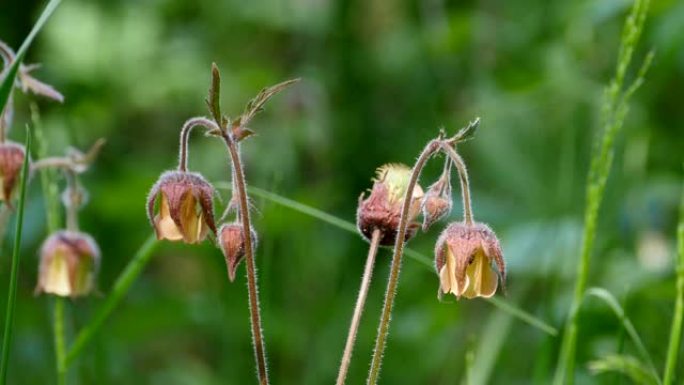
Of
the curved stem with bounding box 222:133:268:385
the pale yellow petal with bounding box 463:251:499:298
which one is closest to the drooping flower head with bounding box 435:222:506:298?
the pale yellow petal with bounding box 463:251:499:298

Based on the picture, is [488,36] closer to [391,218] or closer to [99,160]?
[99,160]

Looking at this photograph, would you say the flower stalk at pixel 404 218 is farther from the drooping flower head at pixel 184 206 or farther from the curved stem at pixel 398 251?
the drooping flower head at pixel 184 206

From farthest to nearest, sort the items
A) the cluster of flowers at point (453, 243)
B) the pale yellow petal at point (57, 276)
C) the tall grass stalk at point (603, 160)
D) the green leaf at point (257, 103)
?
the pale yellow petal at point (57, 276) → the tall grass stalk at point (603, 160) → the cluster of flowers at point (453, 243) → the green leaf at point (257, 103)

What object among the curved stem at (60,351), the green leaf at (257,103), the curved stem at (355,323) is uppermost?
the green leaf at (257,103)

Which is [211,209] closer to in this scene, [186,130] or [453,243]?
[186,130]

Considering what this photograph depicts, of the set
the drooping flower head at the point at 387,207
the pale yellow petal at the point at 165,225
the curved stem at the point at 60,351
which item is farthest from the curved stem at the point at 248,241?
the curved stem at the point at 60,351

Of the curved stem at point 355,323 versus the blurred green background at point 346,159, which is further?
the blurred green background at point 346,159

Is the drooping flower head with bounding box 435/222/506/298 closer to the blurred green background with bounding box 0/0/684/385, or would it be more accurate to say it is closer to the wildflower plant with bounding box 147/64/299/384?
the wildflower plant with bounding box 147/64/299/384

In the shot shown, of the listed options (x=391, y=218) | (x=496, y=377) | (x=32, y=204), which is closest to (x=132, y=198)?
(x=32, y=204)
